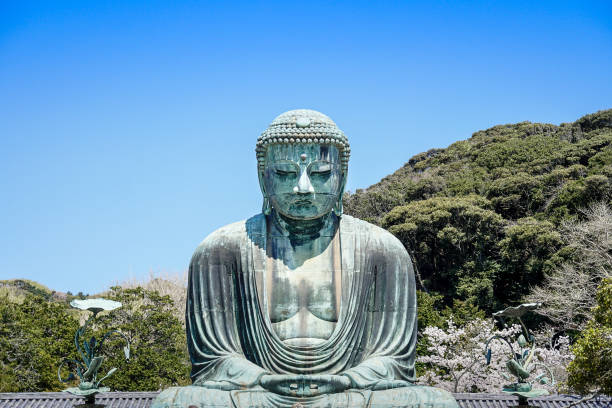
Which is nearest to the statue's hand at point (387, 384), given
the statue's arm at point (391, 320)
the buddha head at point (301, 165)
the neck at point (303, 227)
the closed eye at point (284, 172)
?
the statue's arm at point (391, 320)

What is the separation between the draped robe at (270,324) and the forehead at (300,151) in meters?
0.77

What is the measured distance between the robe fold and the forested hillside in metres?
23.4

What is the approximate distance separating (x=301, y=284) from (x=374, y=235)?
0.97 meters

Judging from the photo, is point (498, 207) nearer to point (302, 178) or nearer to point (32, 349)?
point (32, 349)

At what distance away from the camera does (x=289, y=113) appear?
7812mm

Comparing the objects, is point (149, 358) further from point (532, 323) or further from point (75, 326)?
point (532, 323)

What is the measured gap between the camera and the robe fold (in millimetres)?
7133

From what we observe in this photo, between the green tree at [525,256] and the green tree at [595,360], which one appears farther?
the green tree at [525,256]

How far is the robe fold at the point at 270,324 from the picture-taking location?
7.13 m

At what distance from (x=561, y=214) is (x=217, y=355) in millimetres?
28163

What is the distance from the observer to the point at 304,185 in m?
7.49

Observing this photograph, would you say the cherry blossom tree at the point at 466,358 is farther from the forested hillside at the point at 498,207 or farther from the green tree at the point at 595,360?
the green tree at the point at 595,360

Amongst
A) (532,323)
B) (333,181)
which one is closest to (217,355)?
(333,181)

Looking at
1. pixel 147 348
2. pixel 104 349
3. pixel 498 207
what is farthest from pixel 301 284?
pixel 498 207
